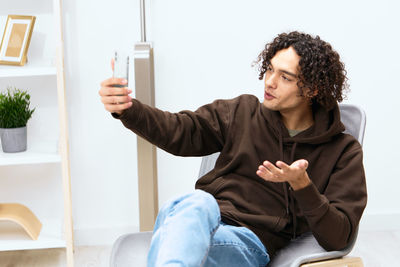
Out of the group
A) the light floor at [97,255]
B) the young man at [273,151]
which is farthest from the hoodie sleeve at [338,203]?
the light floor at [97,255]

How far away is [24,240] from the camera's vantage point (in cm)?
225

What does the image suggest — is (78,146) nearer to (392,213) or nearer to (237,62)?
(237,62)

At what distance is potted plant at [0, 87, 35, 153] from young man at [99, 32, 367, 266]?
77cm

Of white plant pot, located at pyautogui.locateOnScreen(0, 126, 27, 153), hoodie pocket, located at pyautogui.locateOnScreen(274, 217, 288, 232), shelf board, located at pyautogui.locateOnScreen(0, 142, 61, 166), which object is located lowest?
hoodie pocket, located at pyautogui.locateOnScreen(274, 217, 288, 232)

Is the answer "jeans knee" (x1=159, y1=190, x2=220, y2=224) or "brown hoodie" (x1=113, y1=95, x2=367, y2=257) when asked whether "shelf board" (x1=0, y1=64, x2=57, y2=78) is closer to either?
"brown hoodie" (x1=113, y1=95, x2=367, y2=257)

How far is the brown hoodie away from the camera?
1.55m

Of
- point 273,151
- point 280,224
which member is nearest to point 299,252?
point 280,224

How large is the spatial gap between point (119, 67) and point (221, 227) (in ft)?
1.61

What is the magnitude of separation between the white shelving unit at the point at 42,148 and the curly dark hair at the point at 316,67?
88 centimetres

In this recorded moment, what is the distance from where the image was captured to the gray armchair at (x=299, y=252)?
144 centimetres

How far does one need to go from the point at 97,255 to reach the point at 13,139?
0.66 metres

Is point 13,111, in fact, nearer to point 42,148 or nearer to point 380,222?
point 42,148

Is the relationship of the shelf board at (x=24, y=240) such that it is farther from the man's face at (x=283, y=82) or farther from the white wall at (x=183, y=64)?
the man's face at (x=283, y=82)

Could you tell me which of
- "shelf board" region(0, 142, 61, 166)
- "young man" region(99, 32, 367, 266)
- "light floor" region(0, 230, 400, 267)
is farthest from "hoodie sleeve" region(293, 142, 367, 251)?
"shelf board" region(0, 142, 61, 166)
